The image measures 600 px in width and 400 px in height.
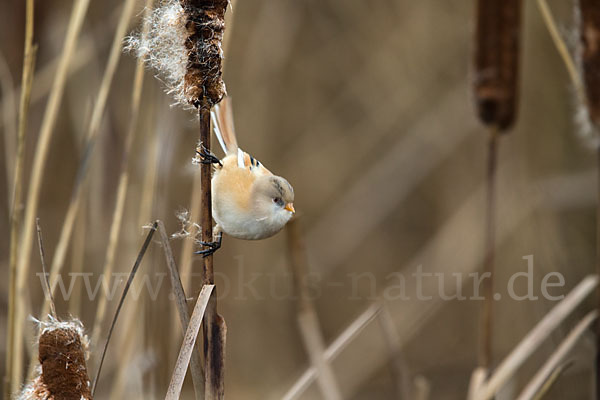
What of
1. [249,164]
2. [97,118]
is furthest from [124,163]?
[249,164]

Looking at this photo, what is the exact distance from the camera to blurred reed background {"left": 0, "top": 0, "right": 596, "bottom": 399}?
2.42 metres

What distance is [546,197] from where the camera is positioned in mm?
2426

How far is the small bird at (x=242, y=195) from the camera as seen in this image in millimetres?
1322

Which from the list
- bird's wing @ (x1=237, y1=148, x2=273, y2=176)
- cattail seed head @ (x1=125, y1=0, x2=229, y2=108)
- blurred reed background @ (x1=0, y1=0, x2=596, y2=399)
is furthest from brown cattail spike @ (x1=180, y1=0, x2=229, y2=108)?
blurred reed background @ (x1=0, y1=0, x2=596, y2=399)

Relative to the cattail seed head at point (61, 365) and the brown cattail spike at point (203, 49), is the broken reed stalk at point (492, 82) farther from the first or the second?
the cattail seed head at point (61, 365)

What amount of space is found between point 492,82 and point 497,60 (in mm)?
55

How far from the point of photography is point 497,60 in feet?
5.15

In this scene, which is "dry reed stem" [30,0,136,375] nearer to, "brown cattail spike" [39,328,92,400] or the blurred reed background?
"brown cattail spike" [39,328,92,400]

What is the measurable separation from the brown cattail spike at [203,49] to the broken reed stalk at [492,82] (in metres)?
0.81

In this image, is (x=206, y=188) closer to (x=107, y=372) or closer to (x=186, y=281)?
(x=186, y=281)

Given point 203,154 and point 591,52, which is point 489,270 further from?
point 203,154

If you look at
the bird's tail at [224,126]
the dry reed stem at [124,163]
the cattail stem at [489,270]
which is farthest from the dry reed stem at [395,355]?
the dry reed stem at [124,163]

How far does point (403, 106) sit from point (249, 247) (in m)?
0.95

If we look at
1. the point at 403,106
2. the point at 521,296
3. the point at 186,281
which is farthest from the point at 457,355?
the point at 186,281
